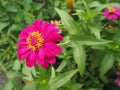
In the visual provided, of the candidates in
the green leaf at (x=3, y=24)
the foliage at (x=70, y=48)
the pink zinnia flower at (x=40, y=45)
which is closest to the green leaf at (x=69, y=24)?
the foliage at (x=70, y=48)

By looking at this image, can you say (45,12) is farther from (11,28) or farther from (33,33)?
(33,33)

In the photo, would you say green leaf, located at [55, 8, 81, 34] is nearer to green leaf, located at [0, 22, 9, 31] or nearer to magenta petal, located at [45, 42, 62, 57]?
magenta petal, located at [45, 42, 62, 57]

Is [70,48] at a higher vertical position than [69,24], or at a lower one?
lower

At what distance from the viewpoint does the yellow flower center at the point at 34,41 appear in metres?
1.06

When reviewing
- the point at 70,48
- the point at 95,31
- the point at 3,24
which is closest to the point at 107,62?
the point at 95,31

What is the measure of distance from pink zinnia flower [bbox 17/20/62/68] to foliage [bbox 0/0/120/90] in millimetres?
78

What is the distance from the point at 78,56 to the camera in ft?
3.83

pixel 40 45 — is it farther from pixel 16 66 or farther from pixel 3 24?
pixel 3 24

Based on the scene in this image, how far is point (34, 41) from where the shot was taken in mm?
1071

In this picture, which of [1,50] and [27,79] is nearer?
[27,79]

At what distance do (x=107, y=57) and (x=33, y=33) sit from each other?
0.35m

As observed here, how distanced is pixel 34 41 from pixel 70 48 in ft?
1.39

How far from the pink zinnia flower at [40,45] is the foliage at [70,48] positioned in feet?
0.25

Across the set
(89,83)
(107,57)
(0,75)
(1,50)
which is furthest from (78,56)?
(0,75)
